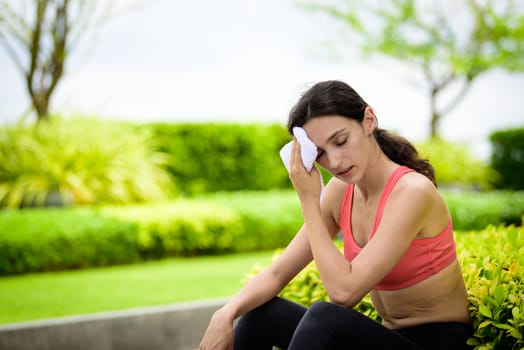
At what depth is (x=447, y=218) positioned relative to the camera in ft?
7.59

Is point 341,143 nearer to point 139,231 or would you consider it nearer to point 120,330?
point 120,330

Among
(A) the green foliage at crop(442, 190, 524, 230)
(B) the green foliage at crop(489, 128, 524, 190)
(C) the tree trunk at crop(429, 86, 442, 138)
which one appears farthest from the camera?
(C) the tree trunk at crop(429, 86, 442, 138)

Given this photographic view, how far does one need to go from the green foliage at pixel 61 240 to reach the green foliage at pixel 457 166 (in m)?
8.89

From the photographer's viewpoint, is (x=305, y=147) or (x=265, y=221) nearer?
(x=305, y=147)

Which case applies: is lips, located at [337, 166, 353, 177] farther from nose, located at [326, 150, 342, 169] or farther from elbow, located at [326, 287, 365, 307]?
elbow, located at [326, 287, 365, 307]

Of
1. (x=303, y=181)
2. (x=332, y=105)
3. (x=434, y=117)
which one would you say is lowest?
(x=434, y=117)

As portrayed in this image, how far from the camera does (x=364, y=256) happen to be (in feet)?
7.07

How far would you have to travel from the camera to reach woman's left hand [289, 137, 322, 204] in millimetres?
2398

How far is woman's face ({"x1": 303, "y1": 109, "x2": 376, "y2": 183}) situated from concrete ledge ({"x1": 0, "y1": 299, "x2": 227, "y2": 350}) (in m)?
3.13

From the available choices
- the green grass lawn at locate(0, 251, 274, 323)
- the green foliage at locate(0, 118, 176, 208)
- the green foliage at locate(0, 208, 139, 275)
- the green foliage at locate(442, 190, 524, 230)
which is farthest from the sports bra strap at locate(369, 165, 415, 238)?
the green foliage at locate(442, 190, 524, 230)

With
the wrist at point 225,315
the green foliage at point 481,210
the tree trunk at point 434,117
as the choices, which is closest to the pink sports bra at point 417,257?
the wrist at point 225,315

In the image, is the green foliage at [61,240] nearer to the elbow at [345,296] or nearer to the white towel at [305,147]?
the white towel at [305,147]

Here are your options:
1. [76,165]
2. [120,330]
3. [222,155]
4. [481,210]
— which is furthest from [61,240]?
[481,210]

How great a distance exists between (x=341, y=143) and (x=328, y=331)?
698 mm
